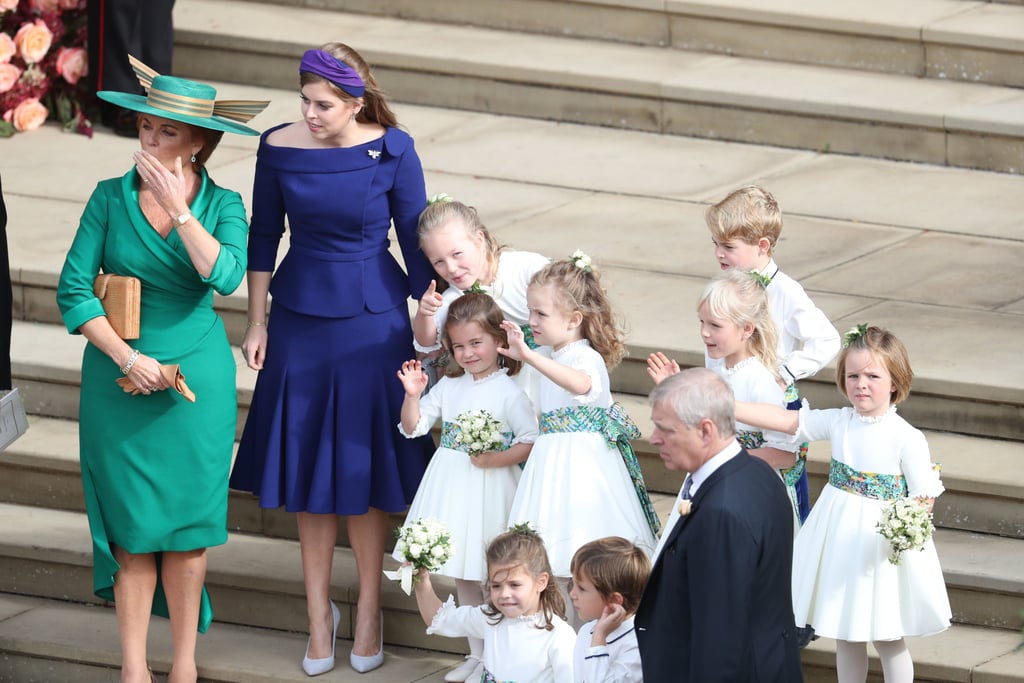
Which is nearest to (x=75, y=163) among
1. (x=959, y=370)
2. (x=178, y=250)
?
(x=178, y=250)

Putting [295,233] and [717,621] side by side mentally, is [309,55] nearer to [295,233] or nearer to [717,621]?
[295,233]

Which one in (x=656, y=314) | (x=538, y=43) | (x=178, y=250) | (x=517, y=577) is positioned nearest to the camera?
(x=517, y=577)

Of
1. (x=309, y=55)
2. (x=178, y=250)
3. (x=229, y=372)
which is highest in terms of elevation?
(x=309, y=55)

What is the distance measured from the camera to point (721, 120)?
9891mm

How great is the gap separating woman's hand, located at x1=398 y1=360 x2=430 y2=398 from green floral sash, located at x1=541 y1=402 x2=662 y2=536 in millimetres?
414

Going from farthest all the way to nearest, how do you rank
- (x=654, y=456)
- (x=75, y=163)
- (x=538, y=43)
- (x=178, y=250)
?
(x=538, y=43), (x=75, y=163), (x=654, y=456), (x=178, y=250)

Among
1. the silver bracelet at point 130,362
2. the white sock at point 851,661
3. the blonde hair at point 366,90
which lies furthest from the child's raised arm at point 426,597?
the blonde hair at point 366,90

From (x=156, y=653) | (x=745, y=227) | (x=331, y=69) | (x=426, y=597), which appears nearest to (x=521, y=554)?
(x=426, y=597)

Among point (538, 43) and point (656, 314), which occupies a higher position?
point (538, 43)

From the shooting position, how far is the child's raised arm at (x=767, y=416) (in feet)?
18.6

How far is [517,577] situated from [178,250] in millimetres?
1501

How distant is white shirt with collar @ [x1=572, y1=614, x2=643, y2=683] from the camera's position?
5.36 m

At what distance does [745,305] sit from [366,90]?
142cm

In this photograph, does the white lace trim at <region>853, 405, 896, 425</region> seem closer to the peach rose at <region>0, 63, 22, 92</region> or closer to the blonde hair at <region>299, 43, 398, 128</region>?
the blonde hair at <region>299, 43, 398, 128</region>
